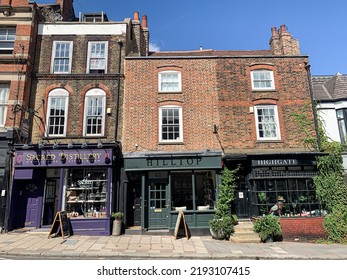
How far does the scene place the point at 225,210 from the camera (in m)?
11.3

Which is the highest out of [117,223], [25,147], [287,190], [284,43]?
[284,43]

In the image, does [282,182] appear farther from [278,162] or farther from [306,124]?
[306,124]

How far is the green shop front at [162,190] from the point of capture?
1154cm

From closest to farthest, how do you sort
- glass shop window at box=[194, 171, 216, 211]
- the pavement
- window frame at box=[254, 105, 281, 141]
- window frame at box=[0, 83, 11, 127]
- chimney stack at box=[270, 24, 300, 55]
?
the pavement, window frame at box=[0, 83, 11, 127], glass shop window at box=[194, 171, 216, 211], window frame at box=[254, 105, 281, 141], chimney stack at box=[270, 24, 300, 55]

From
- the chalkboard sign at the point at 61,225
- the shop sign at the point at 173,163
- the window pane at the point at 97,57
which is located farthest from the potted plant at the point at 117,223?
the window pane at the point at 97,57

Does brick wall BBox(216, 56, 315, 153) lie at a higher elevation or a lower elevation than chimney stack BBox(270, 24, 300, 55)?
lower

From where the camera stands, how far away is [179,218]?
1080cm

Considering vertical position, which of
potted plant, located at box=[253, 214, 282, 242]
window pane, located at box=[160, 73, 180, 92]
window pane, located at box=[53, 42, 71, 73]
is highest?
window pane, located at box=[53, 42, 71, 73]

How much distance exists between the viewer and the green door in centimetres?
1181

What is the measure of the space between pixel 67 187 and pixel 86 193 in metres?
1.00

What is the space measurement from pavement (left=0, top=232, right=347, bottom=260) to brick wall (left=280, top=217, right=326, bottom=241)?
41cm

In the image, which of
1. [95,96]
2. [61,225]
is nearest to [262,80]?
[95,96]

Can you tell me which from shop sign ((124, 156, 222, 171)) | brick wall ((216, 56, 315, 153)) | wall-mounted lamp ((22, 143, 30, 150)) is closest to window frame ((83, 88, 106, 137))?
shop sign ((124, 156, 222, 171))

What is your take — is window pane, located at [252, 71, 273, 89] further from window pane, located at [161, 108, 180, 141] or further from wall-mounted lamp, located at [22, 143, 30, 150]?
wall-mounted lamp, located at [22, 143, 30, 150]
